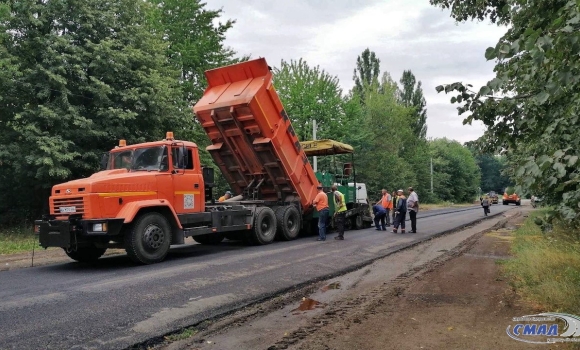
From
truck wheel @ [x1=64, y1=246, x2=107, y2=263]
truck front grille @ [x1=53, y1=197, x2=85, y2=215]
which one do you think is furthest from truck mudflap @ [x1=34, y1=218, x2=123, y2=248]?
truck wheel @ [x1=64, y1=246, x2=107, y2=263]

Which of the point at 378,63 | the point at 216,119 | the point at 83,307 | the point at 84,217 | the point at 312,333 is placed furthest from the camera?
the point at 378,63

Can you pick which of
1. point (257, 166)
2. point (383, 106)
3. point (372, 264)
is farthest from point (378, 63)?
point (372, 264)

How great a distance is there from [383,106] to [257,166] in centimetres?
3011

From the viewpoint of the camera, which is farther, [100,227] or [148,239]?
[148,239]

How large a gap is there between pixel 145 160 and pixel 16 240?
6.86 meters

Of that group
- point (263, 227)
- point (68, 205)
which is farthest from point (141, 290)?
point (263, 227)

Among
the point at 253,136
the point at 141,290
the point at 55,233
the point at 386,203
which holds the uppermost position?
the point at 253,136

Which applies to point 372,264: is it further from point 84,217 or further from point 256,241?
point 84,217

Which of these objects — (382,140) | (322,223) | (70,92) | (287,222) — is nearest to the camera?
(287,222)

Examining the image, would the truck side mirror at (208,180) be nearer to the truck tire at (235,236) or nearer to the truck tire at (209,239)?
the truck tire at (235,236)

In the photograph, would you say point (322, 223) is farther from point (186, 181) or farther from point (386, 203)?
point (186, 181)

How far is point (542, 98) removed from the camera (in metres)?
2.98

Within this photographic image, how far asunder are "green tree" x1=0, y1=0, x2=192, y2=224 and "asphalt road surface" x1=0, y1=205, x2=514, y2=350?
606cm

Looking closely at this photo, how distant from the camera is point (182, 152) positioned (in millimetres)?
10172
